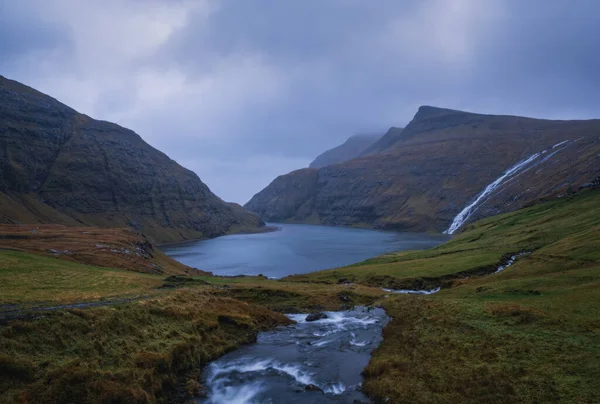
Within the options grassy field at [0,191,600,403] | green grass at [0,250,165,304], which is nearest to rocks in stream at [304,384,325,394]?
grassy field at [0,191,600,403]

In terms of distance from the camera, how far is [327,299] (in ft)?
165

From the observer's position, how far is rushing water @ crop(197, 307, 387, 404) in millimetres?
23203

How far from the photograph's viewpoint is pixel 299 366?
27.8 meters

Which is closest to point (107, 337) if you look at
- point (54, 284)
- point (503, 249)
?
point (54, 284)

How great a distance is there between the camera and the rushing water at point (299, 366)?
76.1 ft

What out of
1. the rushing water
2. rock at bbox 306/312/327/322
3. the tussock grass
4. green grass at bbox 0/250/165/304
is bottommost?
the rushing water

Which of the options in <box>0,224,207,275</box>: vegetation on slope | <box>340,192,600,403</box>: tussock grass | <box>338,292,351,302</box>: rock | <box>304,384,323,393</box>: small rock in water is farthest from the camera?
<box>0,224,207,275</box>: vegetation on slope

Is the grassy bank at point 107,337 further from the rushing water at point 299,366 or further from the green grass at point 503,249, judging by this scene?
the green grass at point 503,249

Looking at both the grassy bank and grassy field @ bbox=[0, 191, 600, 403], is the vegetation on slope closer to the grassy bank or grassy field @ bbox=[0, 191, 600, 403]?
grassy field @ bbox=[0, 191, 600, 403]

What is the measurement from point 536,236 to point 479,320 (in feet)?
190

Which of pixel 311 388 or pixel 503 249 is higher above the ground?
pixel 503 249

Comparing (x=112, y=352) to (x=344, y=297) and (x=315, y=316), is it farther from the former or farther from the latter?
(x=344, y=297)

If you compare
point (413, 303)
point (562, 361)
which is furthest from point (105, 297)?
point (562, 361)

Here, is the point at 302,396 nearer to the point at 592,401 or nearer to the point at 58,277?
the point at 592,401
